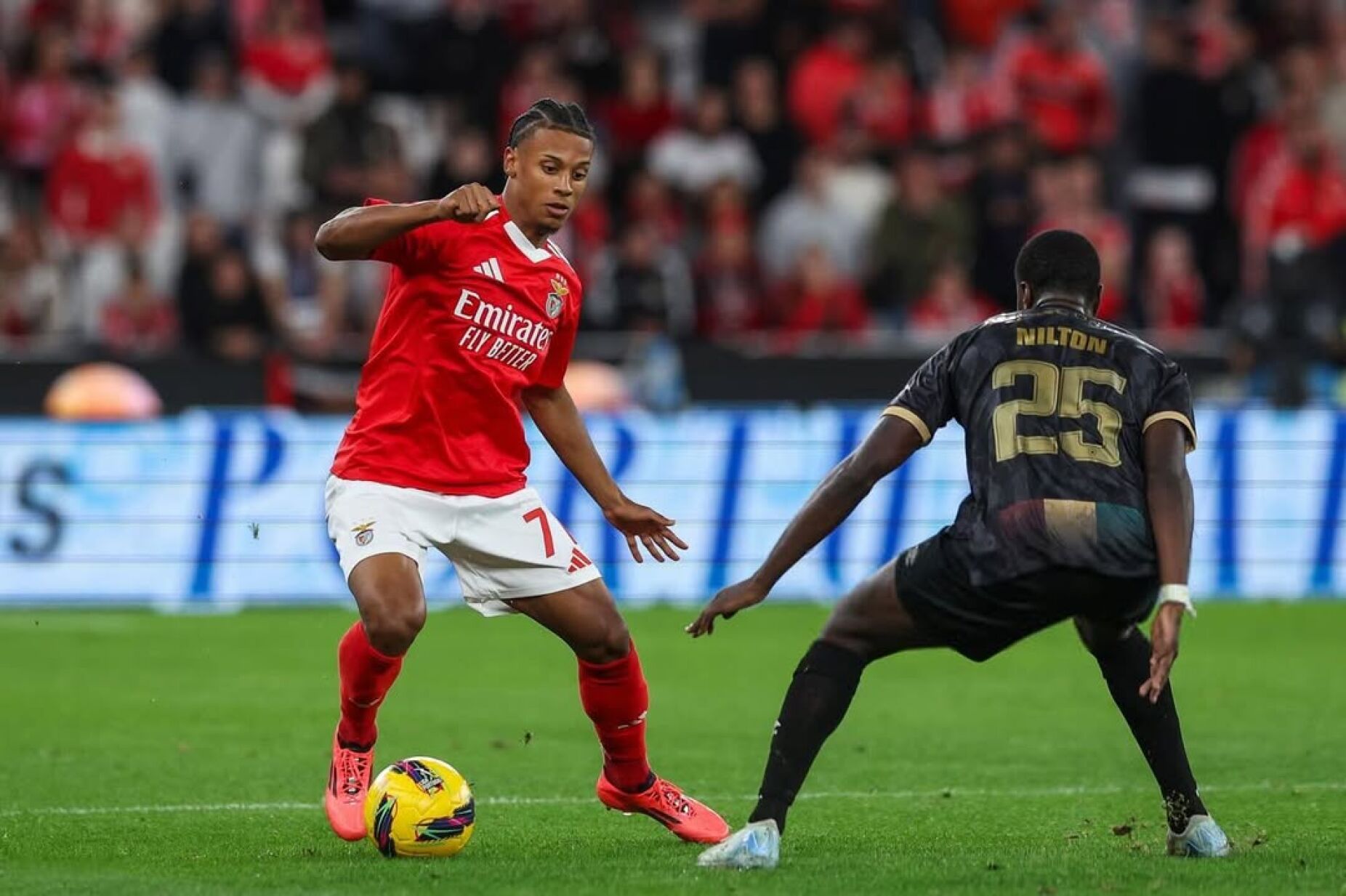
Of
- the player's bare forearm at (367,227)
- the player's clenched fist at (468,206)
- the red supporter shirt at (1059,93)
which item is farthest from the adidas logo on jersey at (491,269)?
the red supporter shirt at (1059,93)

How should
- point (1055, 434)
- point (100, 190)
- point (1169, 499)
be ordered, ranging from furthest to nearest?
1. point (100, 190)
2. point (1055, 434)
3. point (1169, 499)

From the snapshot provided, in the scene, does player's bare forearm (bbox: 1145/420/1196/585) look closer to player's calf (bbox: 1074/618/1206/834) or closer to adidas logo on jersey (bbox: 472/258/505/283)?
player's calf (bbox: 1074/618/1206/834)

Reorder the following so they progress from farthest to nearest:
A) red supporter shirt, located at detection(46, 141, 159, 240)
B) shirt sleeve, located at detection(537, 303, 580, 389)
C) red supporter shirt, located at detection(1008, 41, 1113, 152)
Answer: red supporter shirt, located at detection(1008, 41, 1113, 152) < red supporter shirt, located at detection(46, 141, 159, 240) < shirt sleeve, located at detection(537, 303, 580, 389)

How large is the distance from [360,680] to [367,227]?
146cm

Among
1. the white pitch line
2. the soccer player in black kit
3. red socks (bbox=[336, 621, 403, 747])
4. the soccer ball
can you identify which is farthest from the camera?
the white pitch line

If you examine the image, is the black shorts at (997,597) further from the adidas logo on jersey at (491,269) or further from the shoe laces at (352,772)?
the shoe laces at (352,772)

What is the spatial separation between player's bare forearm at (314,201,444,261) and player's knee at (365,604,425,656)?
107 cm

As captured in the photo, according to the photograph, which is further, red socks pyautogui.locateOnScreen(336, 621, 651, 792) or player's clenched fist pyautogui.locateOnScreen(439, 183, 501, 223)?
red socks pyautogui.locateOnScreen(336, 621, 651, 792)

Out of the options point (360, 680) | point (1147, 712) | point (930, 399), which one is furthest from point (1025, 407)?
point (360, 680)

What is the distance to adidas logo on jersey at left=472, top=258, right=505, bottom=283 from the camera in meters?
7.49

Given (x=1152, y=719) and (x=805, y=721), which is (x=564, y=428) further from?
(x=1152, y=719)

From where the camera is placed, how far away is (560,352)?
777 cm

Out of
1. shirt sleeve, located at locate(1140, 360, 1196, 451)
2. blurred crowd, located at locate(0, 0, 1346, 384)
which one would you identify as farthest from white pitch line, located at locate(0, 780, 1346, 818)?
blurred crowd, located at locate(0, 0, 1346, 384)

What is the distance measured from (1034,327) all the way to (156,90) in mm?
13923
